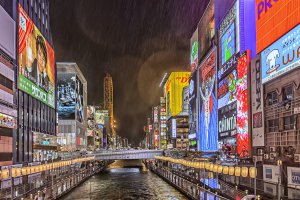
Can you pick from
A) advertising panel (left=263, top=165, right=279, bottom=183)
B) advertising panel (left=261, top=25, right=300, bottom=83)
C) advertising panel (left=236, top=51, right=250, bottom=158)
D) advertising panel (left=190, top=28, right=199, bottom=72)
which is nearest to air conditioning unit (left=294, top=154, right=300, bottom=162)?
advertising panel (left=263, top=165, right=279, bottom=183)

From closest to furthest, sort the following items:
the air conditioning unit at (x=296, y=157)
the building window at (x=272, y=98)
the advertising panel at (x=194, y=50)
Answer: the air conditioning unit at (x=296, y=157) < the building window at (x=272, y=98) < the advertising panel at (x=194, y=50)

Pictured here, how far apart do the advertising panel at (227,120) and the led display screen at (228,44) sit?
370 inches

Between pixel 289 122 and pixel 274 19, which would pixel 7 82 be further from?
pixel 289 122

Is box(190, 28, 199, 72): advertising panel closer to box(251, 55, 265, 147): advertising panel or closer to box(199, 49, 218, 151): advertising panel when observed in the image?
box(199, 49, 218, 151): advertising panel

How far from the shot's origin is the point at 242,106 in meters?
64.8

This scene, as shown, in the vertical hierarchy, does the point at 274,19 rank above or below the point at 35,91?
above

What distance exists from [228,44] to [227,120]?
46.7 ft

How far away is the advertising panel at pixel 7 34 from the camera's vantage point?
62812mm

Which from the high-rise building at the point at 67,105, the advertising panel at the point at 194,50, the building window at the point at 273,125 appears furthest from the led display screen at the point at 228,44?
the high-rise building at the point at 67,105

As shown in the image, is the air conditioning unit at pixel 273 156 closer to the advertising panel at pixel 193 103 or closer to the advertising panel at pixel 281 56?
the advertising panel at pixel 281 56

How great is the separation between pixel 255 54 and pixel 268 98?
10804 millimetres

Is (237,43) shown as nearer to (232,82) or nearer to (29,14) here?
(232,82)

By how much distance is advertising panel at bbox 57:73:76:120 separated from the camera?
154 metres

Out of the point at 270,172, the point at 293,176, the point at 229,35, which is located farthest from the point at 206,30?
the point at 293,176
